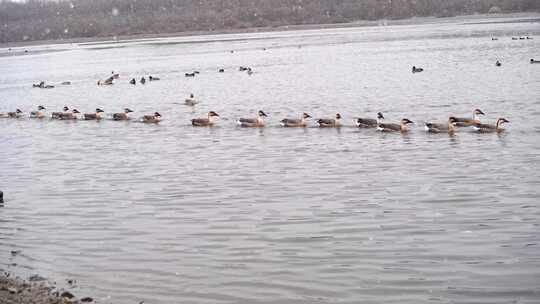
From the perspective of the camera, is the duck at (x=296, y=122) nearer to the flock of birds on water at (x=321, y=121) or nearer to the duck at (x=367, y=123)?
the flock of birds on water at (x=321, y=121)

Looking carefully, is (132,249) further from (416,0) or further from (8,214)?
(416,0)

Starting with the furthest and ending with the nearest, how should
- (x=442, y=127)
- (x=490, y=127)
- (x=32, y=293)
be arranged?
(x=442, y=127) → (x=490, y=127) → (x=32, y=293)

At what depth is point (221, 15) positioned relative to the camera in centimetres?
13825

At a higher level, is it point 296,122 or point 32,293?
point 32,293

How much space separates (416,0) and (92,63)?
242 ft

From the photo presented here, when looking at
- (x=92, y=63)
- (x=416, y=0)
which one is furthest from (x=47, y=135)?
(x=416, y=0)

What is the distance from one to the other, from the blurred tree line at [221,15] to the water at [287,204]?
9215 centimetres

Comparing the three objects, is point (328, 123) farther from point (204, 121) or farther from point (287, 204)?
point (287, 204)

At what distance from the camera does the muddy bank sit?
34.4 ft

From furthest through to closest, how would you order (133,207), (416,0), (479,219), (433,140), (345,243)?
1. (416,0)
2. (433,140)
3. (133,207)
4. (479,219)
5. (345,243)

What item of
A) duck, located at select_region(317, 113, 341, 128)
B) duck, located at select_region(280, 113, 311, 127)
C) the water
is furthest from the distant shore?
duck, located at select_region(317, 113, 341, 128)

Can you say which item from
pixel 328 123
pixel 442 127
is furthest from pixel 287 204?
pixel 328 123

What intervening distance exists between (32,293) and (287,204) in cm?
630

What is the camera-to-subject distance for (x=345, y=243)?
512 inches
